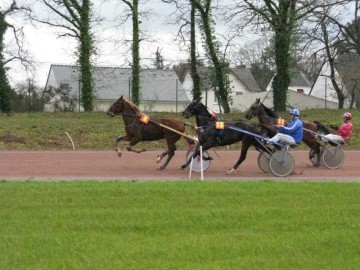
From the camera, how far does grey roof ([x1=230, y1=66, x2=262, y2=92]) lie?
73.9 m

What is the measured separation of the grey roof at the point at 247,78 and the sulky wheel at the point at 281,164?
57.8 m

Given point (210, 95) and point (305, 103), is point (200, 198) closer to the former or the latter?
point (210, 95)

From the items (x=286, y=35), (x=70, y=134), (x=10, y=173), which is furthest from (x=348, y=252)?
(x=286, y=35)

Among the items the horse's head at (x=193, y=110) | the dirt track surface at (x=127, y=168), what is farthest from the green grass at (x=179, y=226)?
the horse's head at (x=193, y=110)

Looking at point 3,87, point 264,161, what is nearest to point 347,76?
point 3,87

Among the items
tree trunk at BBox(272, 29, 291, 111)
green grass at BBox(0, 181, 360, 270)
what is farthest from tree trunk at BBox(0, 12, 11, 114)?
green grass at BBox(0, 181, 360, 270)

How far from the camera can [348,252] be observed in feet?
23.5

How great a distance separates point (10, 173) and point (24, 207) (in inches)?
268

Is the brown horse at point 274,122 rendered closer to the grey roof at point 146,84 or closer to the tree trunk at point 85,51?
the tree trunk at point 85,51

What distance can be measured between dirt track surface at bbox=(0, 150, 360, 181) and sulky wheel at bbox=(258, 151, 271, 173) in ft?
0.52

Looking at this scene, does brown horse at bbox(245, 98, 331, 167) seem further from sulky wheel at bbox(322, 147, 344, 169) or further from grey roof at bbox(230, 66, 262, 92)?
grey roof at bbox(230, 66, 262, 92)

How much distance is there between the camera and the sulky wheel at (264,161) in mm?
15992

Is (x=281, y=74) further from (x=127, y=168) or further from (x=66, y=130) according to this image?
(x=127, y=168)

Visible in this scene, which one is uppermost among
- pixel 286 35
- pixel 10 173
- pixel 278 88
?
pixel 286 35
